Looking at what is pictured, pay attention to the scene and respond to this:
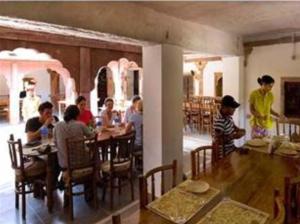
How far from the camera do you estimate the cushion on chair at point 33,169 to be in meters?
3.21

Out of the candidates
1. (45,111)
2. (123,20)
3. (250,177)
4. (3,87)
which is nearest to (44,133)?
(45,111)

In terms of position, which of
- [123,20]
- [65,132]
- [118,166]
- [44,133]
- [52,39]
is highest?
[52,39]

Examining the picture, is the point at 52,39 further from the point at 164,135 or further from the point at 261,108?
the point at 261,108

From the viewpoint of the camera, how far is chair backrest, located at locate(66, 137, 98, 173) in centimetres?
306

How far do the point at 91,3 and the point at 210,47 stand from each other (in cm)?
237

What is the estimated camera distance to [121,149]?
3428 mm

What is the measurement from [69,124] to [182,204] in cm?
195

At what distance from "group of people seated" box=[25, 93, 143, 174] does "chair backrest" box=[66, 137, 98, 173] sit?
0.11 metres

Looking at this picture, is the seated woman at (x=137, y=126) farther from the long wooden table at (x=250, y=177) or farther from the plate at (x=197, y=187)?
the plate at (x=197, y=187)

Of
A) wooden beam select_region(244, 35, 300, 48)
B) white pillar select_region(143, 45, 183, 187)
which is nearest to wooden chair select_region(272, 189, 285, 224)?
white pillar select_region(143, 45, 183, 187)

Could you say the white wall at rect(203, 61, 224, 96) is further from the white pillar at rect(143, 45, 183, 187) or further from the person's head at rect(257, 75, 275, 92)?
the white pillar at rect(143, 45, 183, 187)

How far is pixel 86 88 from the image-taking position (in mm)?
6918

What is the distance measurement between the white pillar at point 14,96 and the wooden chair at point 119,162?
22.4ft

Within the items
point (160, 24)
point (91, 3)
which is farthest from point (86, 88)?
point (91, 3)
